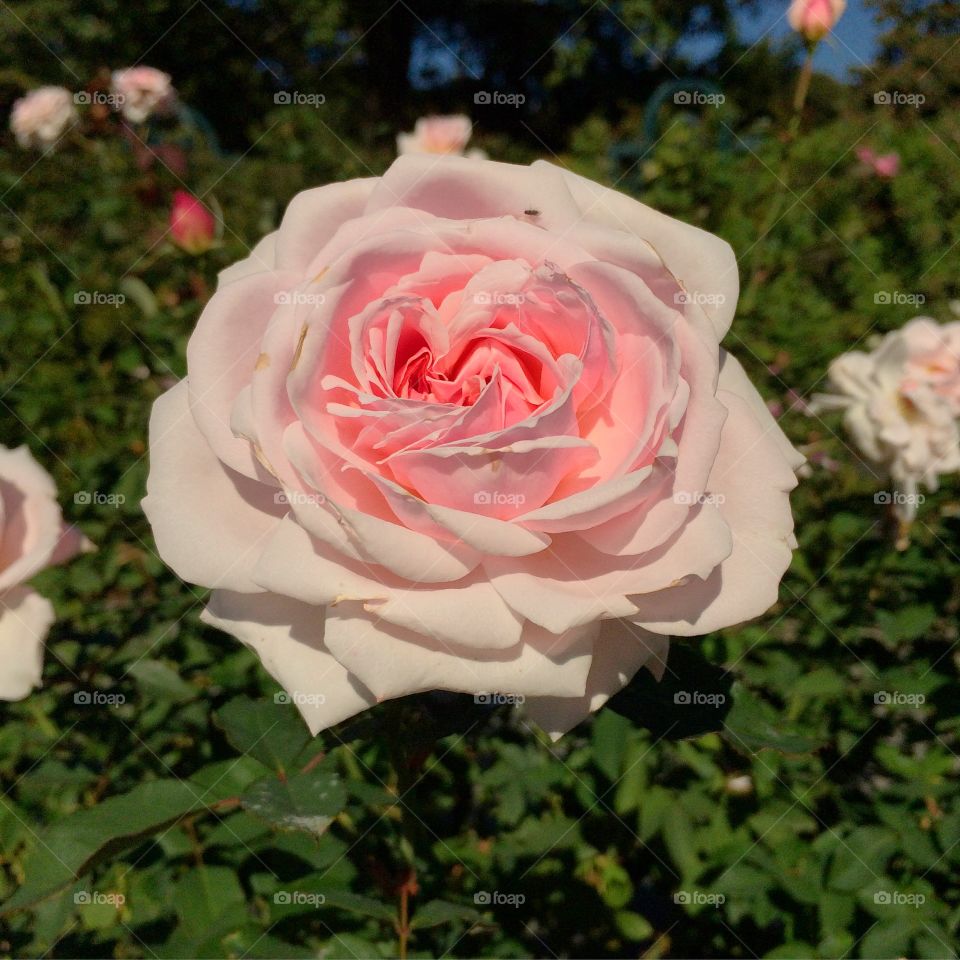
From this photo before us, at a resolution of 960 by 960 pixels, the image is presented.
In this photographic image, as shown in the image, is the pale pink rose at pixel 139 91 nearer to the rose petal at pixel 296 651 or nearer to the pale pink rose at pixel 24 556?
the pale pink rose at pixel 24 556

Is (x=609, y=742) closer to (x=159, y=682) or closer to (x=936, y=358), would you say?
(x=159, y=682)

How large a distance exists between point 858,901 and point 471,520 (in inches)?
33.6

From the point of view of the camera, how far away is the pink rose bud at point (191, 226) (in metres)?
1.58

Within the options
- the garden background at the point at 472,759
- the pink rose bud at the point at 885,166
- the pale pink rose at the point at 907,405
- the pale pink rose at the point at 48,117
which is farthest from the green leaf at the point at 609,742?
the pink rose bud at the point at 885,166

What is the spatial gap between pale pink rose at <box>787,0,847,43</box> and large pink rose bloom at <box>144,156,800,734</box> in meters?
1.59

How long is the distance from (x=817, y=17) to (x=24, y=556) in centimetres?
203

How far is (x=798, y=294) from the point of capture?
104 inches

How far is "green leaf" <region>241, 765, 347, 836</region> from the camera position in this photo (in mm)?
672

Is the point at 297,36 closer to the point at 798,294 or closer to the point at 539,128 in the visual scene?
the point at 539,128

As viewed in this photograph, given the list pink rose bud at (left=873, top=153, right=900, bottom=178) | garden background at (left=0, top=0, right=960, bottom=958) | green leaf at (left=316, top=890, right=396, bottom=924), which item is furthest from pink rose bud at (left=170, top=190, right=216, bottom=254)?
pink rose bud at (left=873, top=153, right=900, bottom=178)

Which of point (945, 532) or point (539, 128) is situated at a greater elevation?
point (945, 532)

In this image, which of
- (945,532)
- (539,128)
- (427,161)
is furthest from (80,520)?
(539,128)

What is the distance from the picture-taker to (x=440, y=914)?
33.2 inches

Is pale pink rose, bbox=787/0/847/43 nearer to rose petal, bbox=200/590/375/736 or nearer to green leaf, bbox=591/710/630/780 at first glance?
green leaf, bbox=591/710/630/780
